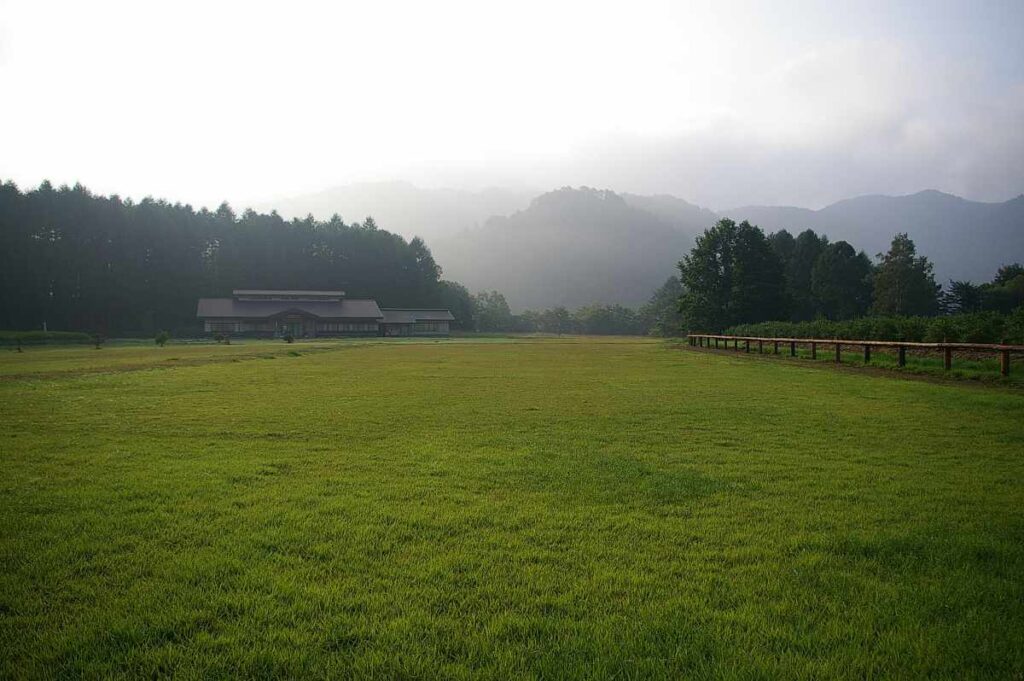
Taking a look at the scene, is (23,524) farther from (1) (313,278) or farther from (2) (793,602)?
(1) (313,278)

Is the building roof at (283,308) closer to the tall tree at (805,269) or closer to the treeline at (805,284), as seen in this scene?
the treeline at (805,284)

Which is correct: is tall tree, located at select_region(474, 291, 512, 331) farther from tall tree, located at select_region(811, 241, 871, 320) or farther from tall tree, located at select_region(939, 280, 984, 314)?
tall tree, located at select_region(939, 280, 984, 314)

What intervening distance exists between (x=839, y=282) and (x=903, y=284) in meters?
8.26

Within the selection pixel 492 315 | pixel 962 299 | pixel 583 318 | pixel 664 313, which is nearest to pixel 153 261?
pixel 492 315

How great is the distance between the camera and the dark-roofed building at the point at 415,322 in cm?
9481

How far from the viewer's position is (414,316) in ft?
322

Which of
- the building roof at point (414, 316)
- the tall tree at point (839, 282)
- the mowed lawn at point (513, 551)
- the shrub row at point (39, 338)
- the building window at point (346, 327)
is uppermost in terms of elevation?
the tall tree at point (839, 282)

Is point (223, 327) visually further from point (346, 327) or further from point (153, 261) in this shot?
point (346, 327)

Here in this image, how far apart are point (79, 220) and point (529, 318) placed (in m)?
88.8

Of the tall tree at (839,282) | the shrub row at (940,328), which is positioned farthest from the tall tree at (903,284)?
the shrub row at (940,328)

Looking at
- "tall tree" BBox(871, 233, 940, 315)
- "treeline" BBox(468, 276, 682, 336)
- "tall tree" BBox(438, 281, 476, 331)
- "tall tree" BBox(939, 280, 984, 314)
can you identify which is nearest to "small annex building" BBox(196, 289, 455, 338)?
"tall tree" BBox(438, 281, 476, 331)

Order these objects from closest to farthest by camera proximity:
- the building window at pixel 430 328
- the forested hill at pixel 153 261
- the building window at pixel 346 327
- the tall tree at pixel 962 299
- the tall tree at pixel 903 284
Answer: the tall tree at pixel 903 284 → the forested hill at pixel 153 261 → the tall tree at pixel 962 299 → the building window at pixel 346 327 → the building window at pixel 430 328

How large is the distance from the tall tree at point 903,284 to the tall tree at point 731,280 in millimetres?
20964

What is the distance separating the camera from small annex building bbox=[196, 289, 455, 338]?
83500 millimetres
